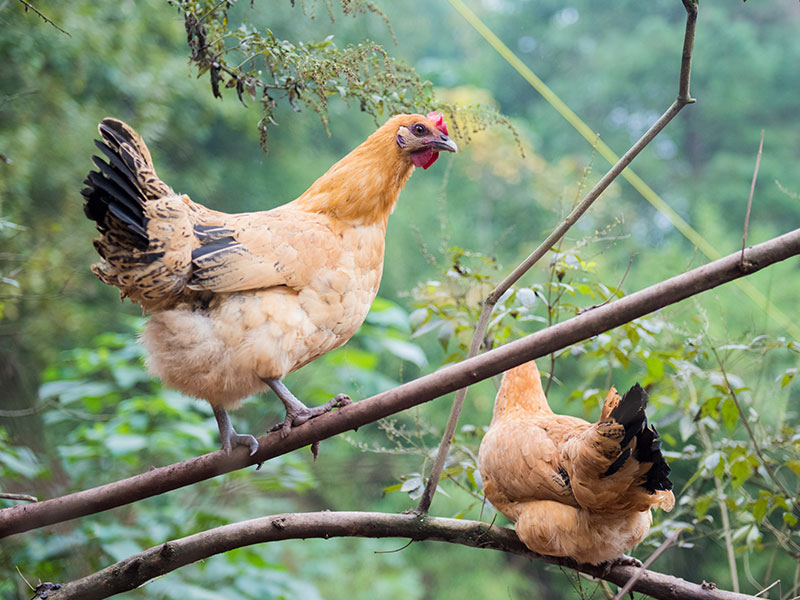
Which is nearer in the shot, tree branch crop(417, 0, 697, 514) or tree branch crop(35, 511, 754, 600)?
tree branch crop(417, 0, 697, 514)

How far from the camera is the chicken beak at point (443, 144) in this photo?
1605 mm

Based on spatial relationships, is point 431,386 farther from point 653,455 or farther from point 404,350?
point 404,350

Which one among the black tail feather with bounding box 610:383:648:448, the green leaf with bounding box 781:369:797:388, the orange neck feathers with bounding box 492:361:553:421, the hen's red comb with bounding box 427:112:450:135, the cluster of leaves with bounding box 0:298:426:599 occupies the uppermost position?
the hen's red comb with bounding box 427:112:450:135

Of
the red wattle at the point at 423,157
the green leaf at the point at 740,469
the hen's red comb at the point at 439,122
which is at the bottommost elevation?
the green leaf at the point at 740,469

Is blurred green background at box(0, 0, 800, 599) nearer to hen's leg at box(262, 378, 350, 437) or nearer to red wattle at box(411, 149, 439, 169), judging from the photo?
red wattle at box(411, 149, 439, 169)

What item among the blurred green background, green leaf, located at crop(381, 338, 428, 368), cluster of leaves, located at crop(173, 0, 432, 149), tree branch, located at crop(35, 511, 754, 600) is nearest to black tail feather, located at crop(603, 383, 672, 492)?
tree branch, located at crop(35, 511, 754, 600)

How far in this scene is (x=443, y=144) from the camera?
1.62 metres

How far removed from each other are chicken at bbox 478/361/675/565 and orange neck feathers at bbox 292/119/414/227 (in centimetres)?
64

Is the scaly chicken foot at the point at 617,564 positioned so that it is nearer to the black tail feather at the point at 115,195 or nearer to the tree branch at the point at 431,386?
the tree branch at the point at 431,386

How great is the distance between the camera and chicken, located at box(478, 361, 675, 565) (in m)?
1.37

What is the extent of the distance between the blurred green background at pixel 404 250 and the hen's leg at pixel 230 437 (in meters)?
0.51

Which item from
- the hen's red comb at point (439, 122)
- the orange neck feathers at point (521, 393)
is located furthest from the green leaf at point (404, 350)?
the hen's red comb at point (439, 122)

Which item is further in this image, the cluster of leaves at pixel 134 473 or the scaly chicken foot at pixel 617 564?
the cluster of leaves at pixel 134 473

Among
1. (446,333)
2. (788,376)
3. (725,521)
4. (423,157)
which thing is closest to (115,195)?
(423,157)
